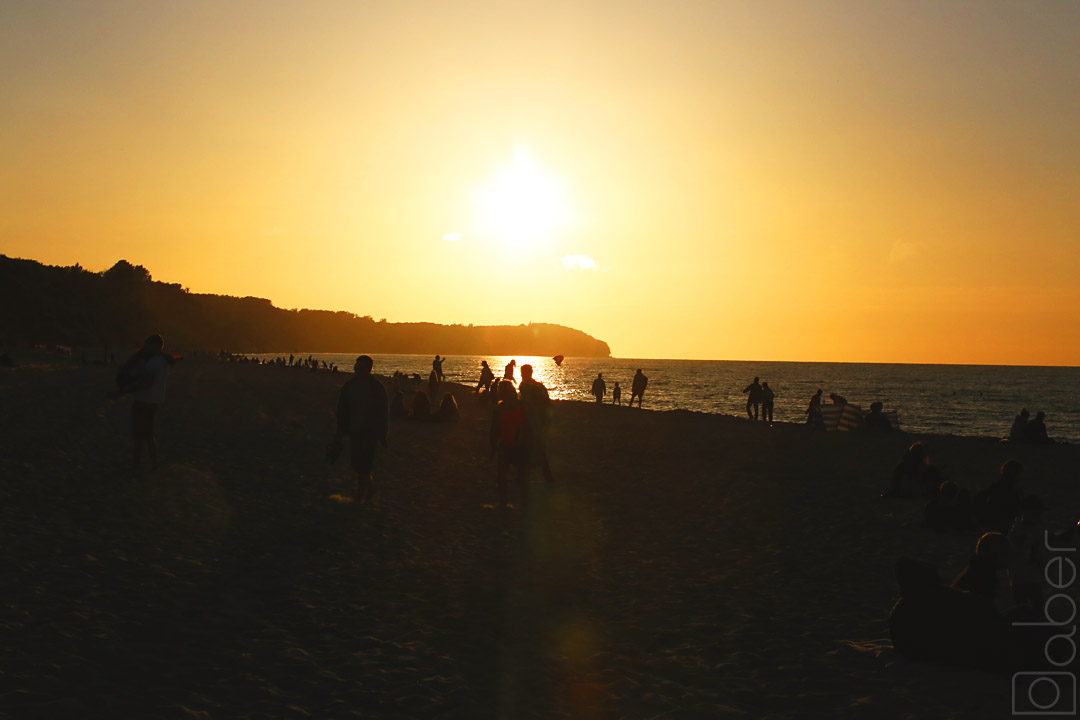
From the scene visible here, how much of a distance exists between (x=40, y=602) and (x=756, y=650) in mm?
6007

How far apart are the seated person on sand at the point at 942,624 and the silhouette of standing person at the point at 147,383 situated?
34.8 ft

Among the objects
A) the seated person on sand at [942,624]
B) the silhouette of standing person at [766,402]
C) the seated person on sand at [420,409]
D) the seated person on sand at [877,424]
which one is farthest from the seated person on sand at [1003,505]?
the silhouette of standing person at [766,402]

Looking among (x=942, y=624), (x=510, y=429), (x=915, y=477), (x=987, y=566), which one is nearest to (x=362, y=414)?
(x=510, y=429)

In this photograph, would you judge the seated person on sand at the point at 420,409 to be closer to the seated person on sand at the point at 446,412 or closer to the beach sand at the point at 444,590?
the seated person on sand at the point at 446,412

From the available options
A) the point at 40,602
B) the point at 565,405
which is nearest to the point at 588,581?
the point at 40,602

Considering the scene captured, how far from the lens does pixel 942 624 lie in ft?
19.7

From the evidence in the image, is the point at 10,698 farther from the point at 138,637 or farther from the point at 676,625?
the point at 676,625

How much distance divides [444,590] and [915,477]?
1007 centimetres

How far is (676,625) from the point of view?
277 inches

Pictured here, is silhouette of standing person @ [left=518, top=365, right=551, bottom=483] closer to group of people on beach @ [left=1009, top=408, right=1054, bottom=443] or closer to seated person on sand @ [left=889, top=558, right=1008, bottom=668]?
seated person on sand @ [left=889, top=558, right=1008, bottom=668]

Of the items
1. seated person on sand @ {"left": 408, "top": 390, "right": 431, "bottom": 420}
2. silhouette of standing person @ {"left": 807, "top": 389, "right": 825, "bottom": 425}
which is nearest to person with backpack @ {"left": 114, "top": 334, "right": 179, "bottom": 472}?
seated person on sand @ {"left": 408, "top": 390, "right": 431, "bottom": 420}

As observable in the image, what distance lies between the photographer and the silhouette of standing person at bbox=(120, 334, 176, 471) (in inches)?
468

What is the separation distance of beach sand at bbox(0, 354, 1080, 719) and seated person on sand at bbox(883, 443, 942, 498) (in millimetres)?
551

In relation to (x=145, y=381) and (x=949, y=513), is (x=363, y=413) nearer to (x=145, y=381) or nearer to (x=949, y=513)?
(x=145, y=381)
